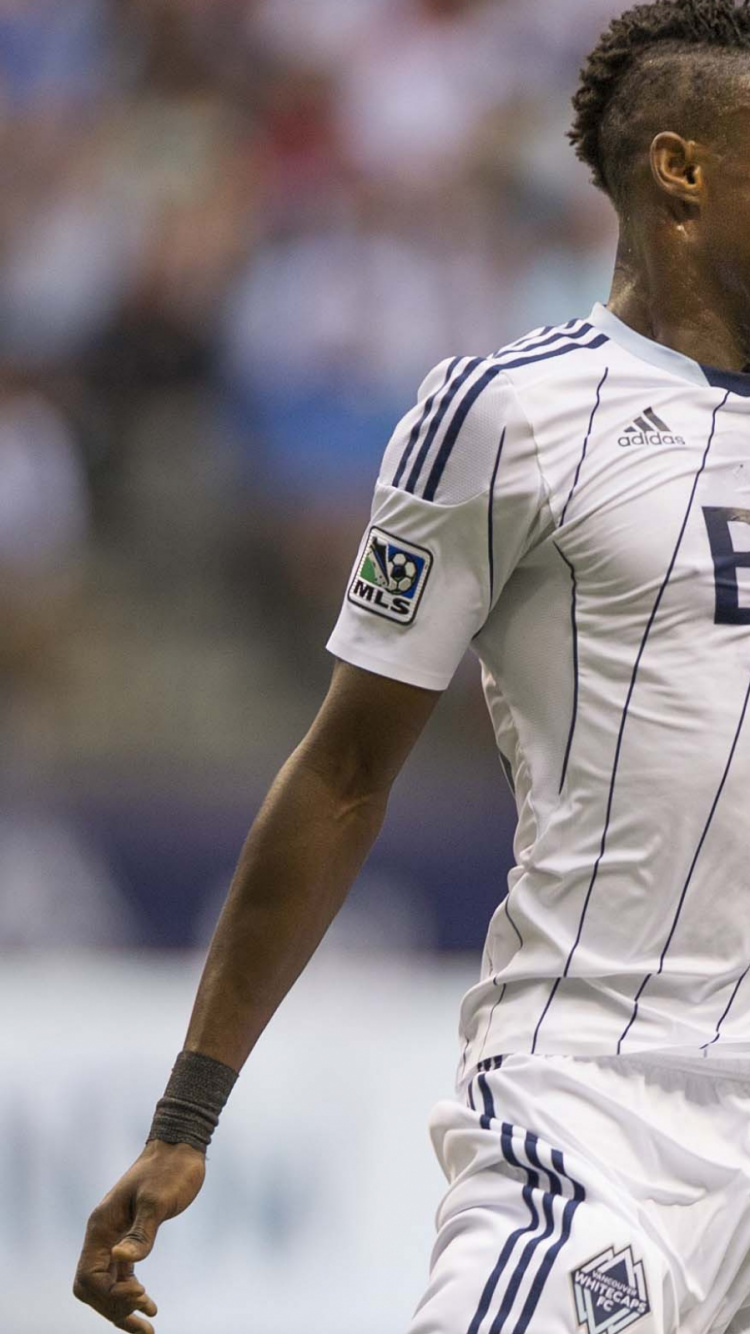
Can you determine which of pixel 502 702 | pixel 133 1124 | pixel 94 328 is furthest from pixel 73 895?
pixel 502 702

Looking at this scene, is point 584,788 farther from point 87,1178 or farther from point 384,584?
point 87,1178

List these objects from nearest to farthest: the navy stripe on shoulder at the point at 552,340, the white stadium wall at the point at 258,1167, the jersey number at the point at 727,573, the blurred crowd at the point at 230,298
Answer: the jersey number at the point at 727,573 → the navy stripe on shoulder at the point at 552,340 → the white stadium wall at the point at 258,1167 → the blurred crowd at the point at 230,298

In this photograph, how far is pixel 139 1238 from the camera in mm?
1913

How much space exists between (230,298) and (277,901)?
4377 millimetres

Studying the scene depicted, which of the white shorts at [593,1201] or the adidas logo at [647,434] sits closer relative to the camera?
the white shorts at [593,1201]

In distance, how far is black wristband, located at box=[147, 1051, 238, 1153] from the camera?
2021 mm

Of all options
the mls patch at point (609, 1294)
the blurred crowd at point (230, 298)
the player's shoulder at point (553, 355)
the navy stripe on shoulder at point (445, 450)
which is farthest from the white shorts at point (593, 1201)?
the blurred crowd at point (230, 298)

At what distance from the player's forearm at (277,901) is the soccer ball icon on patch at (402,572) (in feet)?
→ 0.67

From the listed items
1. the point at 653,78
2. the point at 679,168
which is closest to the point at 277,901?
the point at 679,168

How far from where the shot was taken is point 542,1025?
1980 mm

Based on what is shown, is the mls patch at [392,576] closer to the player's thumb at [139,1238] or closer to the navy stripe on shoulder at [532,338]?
the navy stripe on shoulder at [532,338]

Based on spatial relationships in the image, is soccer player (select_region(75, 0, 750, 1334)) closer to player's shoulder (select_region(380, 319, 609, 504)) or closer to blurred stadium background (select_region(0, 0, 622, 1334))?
player's shoulder (select_region(380, 319, 609, 504))

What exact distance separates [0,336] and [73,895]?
6.99ft

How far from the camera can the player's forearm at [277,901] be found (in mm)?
2062
